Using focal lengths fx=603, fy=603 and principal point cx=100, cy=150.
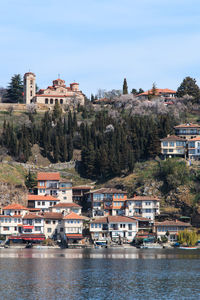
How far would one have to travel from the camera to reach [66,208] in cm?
13812

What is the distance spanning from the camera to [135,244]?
131m

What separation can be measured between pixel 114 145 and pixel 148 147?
8.72 metres

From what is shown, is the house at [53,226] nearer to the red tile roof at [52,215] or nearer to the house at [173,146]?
the red tile roof at [52,215]

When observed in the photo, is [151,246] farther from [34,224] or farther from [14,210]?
[14,210]

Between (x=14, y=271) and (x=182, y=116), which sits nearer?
(x=14, y=271)

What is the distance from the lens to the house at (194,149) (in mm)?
156500

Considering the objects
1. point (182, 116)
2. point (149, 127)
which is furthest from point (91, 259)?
point (182, 116)

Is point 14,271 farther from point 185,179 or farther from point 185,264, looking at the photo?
point 185,179

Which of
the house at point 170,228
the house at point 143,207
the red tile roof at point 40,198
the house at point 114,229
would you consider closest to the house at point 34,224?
the red tile roof at point 40,198

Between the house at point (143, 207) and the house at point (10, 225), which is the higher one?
the house at point (143, 207)

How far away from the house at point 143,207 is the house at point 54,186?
52.5 feet

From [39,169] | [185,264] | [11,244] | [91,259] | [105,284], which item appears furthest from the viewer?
[39,169]

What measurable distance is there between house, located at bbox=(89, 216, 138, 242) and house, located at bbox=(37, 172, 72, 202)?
52.6ft

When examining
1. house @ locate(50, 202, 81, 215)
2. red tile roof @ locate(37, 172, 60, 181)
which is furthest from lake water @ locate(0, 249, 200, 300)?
red tile roof @ locate(37, 172, 60, 181)
